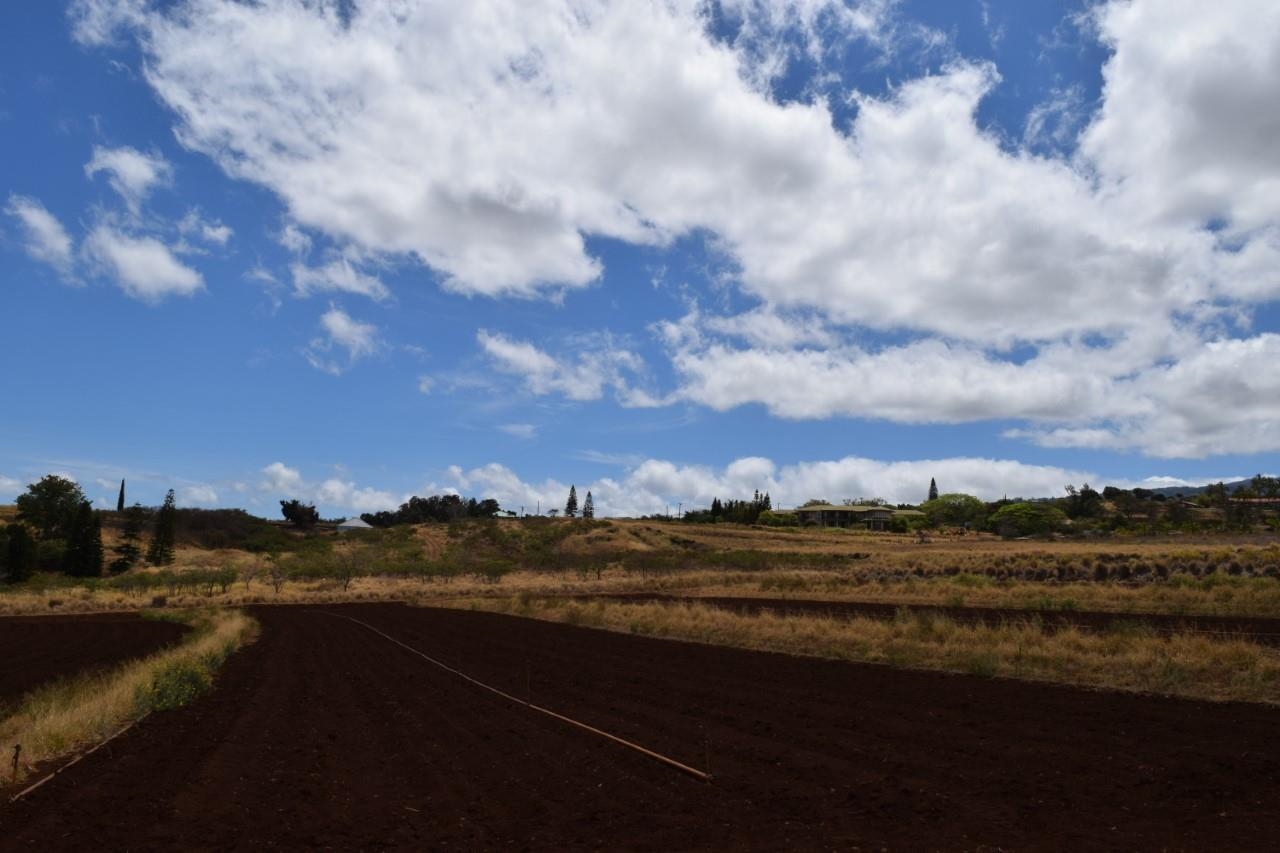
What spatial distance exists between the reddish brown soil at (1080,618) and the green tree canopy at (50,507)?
4012 inches

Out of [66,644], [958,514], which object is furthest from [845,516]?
[66,644]

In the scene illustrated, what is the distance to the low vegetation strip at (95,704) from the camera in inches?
485

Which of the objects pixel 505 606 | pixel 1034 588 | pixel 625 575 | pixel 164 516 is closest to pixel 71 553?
pixel 164 516

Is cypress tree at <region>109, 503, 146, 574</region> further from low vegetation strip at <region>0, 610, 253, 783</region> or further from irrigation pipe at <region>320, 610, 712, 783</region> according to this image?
irrigation pipe at <region>320, 610, 712, 783</region>

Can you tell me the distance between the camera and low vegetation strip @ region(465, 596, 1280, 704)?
1482cm

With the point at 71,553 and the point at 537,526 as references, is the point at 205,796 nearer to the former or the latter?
the point at 71,553

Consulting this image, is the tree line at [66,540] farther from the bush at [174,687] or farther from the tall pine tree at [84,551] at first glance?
the bush at [174,687]

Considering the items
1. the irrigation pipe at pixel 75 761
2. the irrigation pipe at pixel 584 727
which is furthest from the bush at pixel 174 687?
the irrigation pipe at pixel 584 727

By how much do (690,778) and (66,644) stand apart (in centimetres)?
3327

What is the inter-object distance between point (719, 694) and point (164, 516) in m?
110

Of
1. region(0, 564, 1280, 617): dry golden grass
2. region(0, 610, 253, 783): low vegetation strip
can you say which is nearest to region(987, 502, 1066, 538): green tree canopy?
region(0, 564, 1280, 617): dry golden grass

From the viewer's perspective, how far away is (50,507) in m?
109

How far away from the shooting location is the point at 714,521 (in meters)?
161

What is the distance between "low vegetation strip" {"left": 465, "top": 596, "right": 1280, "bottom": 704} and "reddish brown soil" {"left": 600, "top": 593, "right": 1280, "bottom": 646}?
4.19 feet
